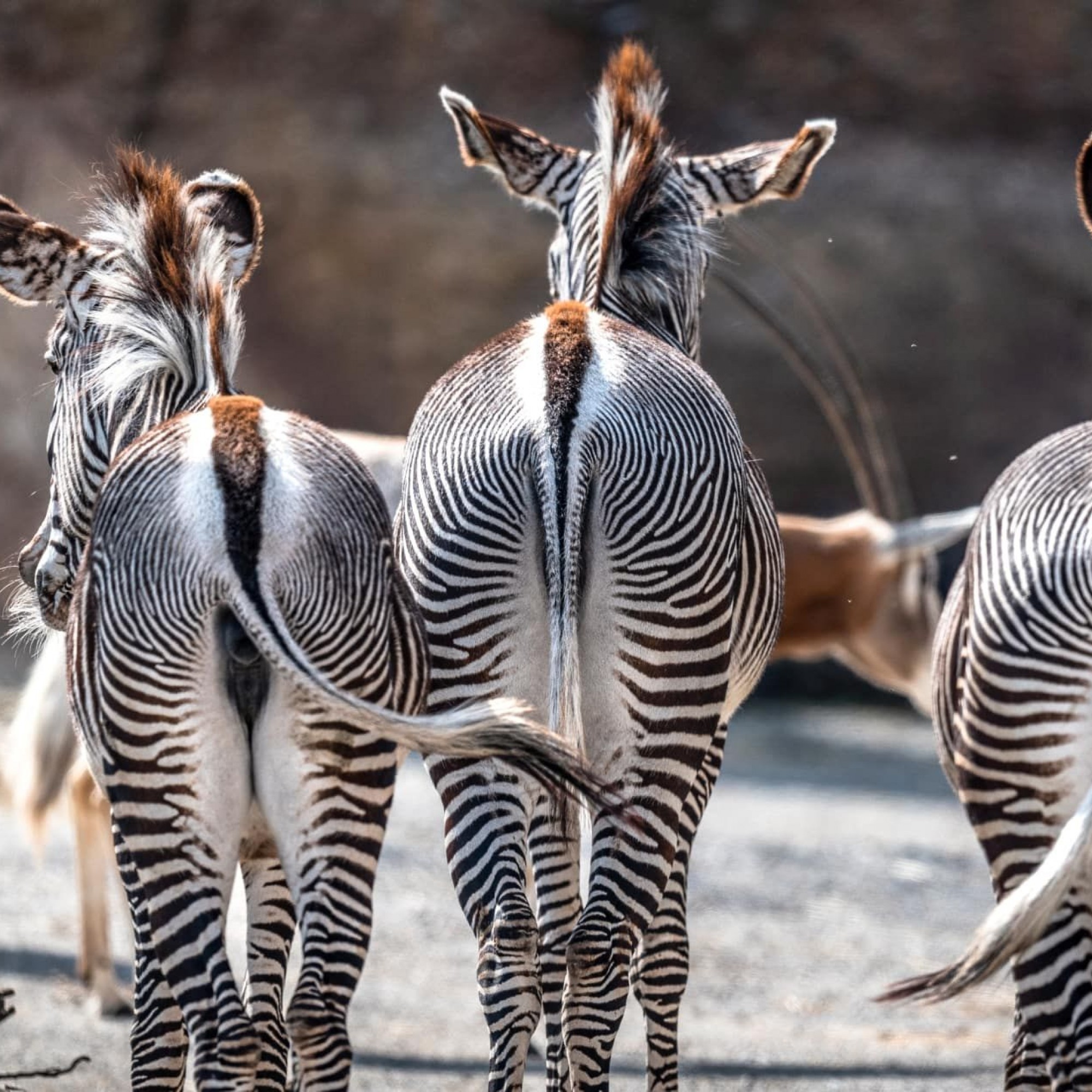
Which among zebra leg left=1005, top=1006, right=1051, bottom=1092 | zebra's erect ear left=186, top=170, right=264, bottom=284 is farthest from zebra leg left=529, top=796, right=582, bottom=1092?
zebra's erect ear left=186, top=170, right=264, bottom=284

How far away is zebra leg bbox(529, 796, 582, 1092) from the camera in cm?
435

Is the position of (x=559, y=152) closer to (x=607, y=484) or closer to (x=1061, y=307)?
(x=607, y=484)

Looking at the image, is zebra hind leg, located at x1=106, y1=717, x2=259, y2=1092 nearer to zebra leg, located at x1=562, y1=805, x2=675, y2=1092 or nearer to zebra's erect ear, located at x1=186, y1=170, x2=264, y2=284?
zebra leg, located at x1=562, y1=805, x2=675, y2=1092

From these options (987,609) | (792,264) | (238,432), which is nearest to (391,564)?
(238,432)

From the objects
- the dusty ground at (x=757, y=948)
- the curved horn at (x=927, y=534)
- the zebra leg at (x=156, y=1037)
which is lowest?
the dusty ground at (x=757, y=948)

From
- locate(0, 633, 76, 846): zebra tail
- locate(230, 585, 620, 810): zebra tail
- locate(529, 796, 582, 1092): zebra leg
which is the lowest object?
locate(0, 633, 76, 846): zebra tail

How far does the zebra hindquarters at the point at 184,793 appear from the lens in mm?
3547

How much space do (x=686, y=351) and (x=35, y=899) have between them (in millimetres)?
5425

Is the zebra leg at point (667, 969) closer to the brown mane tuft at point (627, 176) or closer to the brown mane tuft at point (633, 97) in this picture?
the brown mane tuft at point (627, 176)

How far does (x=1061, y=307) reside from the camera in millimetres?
15188

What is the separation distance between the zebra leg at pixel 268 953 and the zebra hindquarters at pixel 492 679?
1.52 feet

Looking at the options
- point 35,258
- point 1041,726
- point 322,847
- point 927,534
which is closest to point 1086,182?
point 1041,726

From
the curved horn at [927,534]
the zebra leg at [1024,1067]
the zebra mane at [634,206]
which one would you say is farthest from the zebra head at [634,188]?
the curved horn at [927,534]

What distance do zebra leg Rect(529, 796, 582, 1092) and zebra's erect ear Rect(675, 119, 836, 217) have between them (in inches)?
89.0
